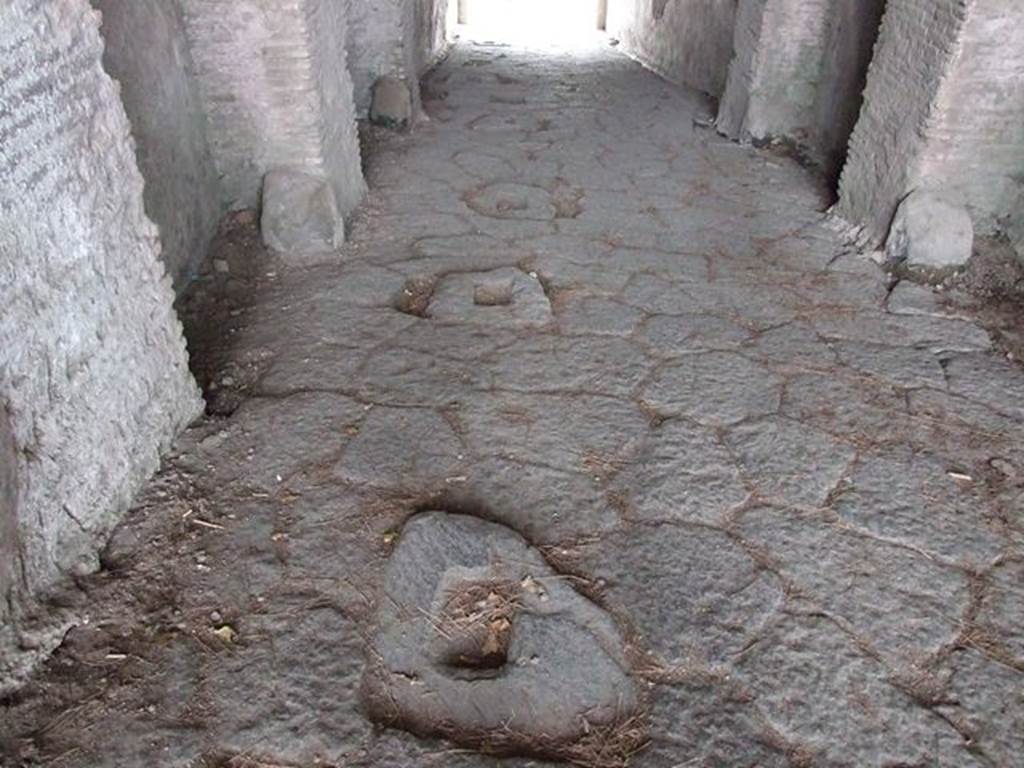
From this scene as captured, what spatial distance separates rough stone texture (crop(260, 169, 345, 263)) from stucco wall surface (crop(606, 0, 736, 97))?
4025mm

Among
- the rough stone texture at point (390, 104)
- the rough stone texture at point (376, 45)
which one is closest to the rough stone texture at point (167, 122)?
the rough stone texture at point (390, 104)

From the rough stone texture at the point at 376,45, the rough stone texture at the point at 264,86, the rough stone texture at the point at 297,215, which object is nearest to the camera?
the rough stone texture at the point at 264,86

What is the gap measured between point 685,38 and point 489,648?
7.15 m

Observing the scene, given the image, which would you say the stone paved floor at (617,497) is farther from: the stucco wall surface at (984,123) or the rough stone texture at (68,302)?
the stucco wall surface at (984,123)

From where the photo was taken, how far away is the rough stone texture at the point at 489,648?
5.75 feet

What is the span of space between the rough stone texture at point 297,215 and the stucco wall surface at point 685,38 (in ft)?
13.2

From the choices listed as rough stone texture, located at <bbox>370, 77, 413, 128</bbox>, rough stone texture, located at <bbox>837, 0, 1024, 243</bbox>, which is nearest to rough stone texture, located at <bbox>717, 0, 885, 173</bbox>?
rough stone texture, located at <bbox>837, 0, 1024, 243</bbox>

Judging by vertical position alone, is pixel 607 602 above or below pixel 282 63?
below

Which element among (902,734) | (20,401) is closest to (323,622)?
(20,401)

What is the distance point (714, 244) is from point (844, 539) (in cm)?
220

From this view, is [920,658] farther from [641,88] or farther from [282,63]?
[641,88]

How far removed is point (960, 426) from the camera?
2736mm

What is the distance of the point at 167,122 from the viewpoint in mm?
3422

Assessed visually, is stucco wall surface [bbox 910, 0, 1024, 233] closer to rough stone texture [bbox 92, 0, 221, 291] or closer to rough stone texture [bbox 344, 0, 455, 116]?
rough stone texture [bbox 92, 0, 221, 291]
